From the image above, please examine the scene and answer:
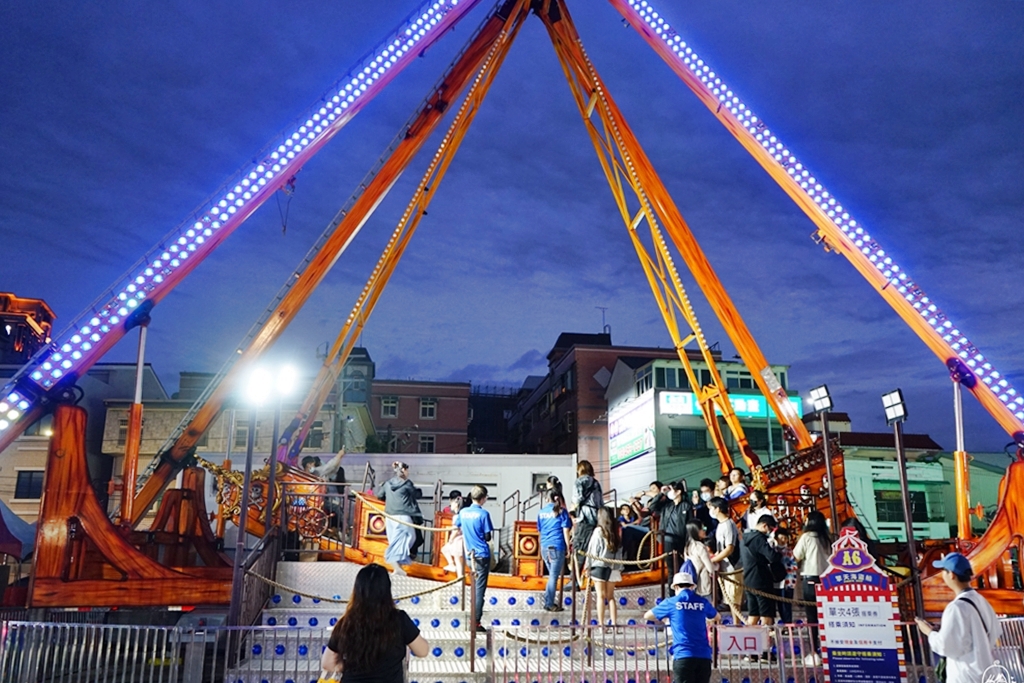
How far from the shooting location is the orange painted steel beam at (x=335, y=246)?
15.0 metres

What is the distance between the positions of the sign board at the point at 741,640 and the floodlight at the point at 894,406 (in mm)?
5437

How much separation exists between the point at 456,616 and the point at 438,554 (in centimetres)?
516

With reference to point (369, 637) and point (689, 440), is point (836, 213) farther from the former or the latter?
point (689, 440)

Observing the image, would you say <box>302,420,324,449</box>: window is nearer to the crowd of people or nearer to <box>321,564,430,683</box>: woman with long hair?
the crowd of people

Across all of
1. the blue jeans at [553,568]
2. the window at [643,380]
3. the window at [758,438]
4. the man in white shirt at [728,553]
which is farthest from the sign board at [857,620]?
the window at [758,438]

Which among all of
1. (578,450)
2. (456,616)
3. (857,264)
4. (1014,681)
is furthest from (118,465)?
(1014,681)

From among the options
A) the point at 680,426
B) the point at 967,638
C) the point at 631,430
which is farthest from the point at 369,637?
the point at 631,430

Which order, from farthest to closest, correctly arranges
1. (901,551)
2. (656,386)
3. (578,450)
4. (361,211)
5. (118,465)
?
(578,450)
(656,386)
(118,465)
(361,211)
(901,551)

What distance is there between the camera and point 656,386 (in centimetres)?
4669

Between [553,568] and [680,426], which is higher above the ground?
[680,426]

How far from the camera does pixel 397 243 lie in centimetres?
2322

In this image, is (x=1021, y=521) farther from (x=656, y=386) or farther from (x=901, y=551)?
(x=656, y=386)

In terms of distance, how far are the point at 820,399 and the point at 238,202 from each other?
11114 mm

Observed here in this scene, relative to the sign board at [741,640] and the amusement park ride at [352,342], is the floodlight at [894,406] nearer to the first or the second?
the amusement park ride at [352,342]
